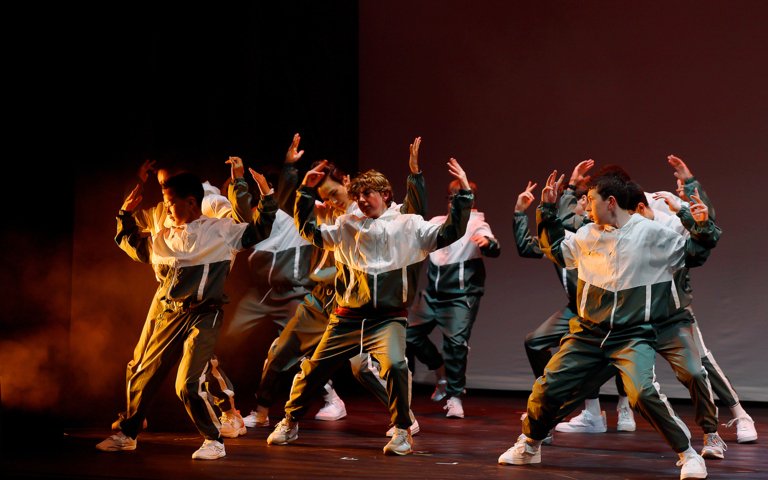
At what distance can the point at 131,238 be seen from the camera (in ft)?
16.1

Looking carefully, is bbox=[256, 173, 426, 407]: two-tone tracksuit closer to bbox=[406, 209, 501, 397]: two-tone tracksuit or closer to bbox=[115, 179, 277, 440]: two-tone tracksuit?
bbox=[115, 179, 277, 440]: two-tone tracksuit

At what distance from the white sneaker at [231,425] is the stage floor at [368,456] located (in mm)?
83

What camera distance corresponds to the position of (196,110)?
5.81m

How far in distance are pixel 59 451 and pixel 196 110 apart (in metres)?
2.14

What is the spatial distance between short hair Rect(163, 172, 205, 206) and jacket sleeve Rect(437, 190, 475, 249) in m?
1.24

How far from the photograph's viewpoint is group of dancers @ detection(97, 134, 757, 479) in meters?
4.26

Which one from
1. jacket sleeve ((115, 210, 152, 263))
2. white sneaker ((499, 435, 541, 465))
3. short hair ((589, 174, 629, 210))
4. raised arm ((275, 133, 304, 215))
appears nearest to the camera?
short hair ((589, 174, 629, 210))

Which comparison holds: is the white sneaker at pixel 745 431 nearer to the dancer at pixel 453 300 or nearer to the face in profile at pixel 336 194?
the dancer at pixel 453 300

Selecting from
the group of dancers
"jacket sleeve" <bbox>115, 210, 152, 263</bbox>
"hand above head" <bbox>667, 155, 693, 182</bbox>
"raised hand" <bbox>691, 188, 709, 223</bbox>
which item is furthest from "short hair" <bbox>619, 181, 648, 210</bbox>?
"jacket sleeve" <bbox>115, 210, 152, 263</bbox>

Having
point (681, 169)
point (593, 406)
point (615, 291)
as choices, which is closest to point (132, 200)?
point (615, 291)

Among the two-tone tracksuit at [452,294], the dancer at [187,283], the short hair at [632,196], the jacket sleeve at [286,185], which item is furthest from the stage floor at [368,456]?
the jacket sleeve at [286,185]

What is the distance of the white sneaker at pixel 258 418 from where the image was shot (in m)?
5.75

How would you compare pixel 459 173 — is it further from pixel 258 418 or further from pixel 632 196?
pixel 258 418

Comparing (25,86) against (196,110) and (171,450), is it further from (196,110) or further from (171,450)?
(171,450)
